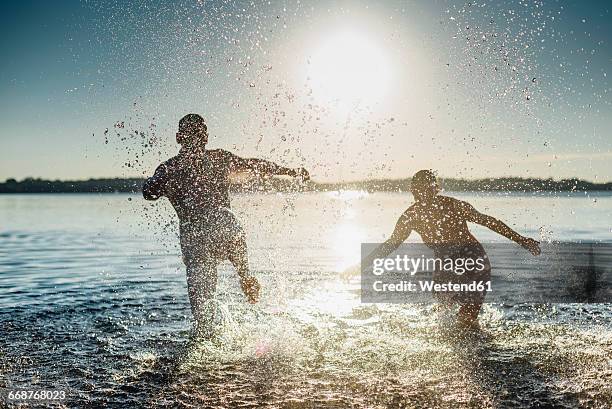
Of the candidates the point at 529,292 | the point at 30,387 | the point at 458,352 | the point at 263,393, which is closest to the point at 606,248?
the point at 529,292

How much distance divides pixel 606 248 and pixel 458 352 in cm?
1595

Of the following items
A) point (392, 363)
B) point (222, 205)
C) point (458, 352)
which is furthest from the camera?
point (222, 205)

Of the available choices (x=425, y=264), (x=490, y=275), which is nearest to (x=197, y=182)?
(x=490, y=275)

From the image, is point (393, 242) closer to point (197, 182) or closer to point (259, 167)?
point (259, 167)

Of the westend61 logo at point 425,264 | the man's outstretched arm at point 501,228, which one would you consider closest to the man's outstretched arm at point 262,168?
the westend61 logo at point 425,264

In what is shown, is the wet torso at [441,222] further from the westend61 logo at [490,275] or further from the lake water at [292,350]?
the lake water at [292,350]

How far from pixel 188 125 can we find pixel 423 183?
3508 mm

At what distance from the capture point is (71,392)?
545cm

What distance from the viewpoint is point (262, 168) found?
26.3 ft

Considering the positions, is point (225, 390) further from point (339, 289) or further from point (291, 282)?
point (291, 282)

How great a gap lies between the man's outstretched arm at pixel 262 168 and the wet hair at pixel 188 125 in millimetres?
613

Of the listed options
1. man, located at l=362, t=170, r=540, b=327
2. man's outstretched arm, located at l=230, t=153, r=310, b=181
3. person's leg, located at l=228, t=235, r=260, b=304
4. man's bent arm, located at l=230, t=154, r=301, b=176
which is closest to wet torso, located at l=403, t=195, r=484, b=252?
man, located at l=362, t=170, r=540, b=327

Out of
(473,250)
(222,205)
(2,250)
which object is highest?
(222,205)

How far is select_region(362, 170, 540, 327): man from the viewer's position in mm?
8305
